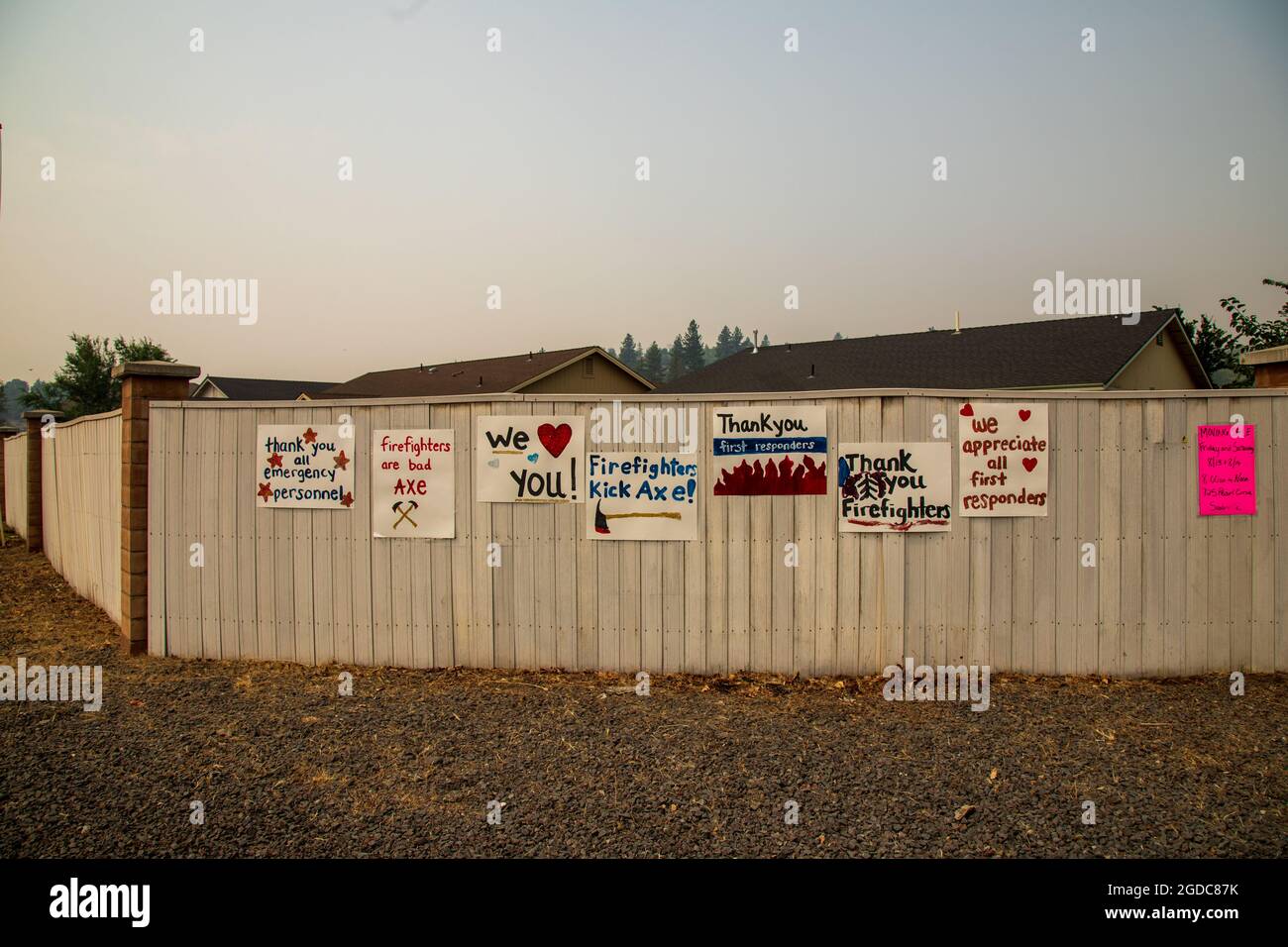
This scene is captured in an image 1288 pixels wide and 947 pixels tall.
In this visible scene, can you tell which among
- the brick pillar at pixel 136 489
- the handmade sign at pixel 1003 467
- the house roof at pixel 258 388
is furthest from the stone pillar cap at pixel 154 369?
the house roof at pixel 258 388

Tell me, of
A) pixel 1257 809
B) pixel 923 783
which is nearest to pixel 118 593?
pixel 923 783

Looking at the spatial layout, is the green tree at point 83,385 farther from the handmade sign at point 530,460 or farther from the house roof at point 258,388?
the handmade sign at point 530,460

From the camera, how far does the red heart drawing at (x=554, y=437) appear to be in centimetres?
644

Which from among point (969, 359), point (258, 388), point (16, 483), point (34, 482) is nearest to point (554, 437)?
point (34, 482)

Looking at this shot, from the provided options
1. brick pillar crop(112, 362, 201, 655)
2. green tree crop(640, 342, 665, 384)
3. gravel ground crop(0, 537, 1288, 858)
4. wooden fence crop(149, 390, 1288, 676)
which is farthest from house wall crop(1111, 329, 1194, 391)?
green tree crop(640, 342, 665, 384)

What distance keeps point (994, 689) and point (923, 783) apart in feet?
6.50

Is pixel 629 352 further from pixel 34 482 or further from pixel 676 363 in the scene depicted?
pixel 34 482

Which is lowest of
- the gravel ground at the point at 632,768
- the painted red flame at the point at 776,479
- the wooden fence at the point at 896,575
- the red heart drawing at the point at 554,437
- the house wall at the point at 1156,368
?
the gravel ground at the point at 632,768

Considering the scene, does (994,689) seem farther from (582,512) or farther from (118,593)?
(118,593)

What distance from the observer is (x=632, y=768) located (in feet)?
14.8

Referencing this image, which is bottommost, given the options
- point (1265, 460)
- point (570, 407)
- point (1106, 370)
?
point (1265, 460)

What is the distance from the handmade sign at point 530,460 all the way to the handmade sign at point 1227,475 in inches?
208

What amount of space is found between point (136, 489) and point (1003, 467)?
25.8 ft
